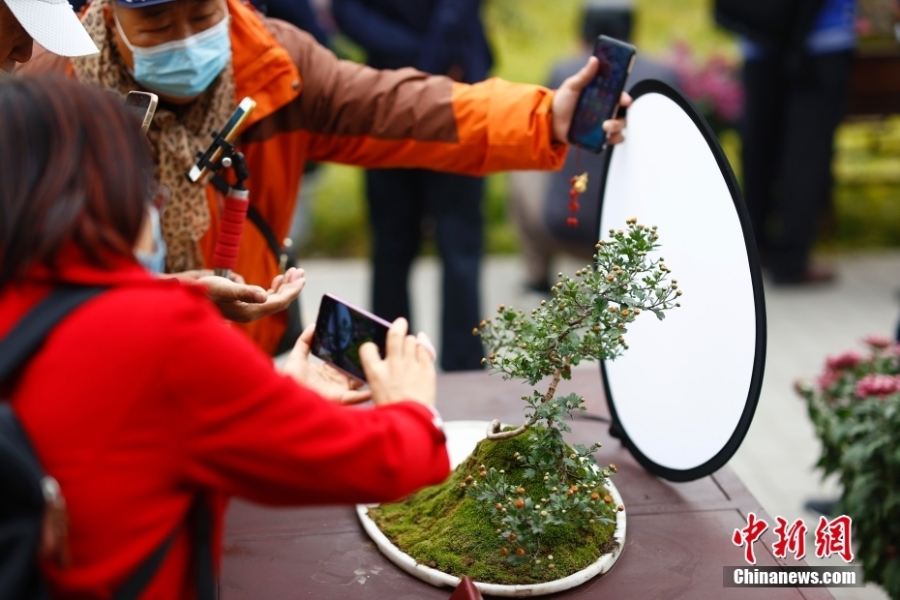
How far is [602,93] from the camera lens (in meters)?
2.12

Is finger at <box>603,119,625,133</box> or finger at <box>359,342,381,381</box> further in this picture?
finger at <box>603,119,625,133</box>

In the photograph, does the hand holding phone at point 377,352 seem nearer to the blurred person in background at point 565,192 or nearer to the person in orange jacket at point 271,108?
the person in orange jacket at point 271,108

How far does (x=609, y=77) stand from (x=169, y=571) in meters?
1.34

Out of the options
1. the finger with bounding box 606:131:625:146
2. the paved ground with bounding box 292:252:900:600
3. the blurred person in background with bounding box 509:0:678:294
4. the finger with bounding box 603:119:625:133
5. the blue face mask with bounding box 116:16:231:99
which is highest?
the finger with bounding box 603:119:625:133

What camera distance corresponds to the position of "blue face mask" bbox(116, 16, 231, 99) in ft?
7.00

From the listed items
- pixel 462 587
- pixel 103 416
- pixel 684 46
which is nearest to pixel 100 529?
pixel 103 416

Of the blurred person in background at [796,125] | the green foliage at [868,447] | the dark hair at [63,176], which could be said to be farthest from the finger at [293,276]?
the blurred person in background at [796,125]

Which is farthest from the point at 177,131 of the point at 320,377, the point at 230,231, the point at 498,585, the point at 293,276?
the point at 498,585

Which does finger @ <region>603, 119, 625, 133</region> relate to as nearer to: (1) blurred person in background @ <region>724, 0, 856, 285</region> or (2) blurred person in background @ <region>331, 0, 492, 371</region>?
(2) blurred person in background @ <region>331, 0, 492, 371</region>

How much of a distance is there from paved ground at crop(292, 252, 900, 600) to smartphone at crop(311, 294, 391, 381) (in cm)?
218

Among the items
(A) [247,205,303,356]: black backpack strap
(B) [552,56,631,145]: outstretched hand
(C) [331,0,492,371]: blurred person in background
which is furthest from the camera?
(C) [331,0,492,371]: blurred person in background

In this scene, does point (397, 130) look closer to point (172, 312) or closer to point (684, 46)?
point (172, 312)

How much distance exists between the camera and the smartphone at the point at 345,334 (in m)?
1.54

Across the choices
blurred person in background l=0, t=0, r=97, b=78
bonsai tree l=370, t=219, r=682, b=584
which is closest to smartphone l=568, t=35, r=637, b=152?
bonsai tree l=370, t=219, r=682, b=584
